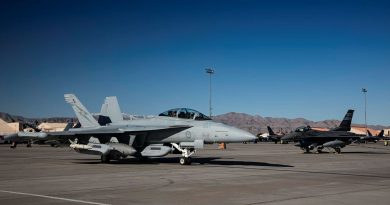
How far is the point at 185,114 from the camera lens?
70.2 feet

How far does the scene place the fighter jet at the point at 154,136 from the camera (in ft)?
65.8

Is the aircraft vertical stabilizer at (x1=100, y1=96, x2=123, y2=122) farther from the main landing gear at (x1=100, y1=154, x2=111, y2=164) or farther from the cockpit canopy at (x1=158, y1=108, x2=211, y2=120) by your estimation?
the cockpit canopy at (x1=158, y1=108, x2=211, y2=120)

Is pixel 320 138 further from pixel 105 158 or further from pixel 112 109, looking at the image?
pixel 105 158

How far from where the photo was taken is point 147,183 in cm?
1233

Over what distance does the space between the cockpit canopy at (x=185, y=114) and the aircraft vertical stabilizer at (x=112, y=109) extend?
4.72m

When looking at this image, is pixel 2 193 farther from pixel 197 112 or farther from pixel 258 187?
pixel 197 112

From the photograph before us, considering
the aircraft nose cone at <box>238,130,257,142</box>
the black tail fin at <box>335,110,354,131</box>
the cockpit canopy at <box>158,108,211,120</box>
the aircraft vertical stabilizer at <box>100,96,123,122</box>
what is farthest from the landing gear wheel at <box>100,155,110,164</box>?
the black tail fin at <box>335,110,354,131</box>

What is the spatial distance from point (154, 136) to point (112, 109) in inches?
214

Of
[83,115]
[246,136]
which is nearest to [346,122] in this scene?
[246,136]

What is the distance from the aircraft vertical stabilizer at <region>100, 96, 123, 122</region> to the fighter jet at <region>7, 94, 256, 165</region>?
218 centimetres

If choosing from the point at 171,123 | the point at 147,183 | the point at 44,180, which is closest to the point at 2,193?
the point at 44,180

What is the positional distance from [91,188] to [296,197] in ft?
17.2

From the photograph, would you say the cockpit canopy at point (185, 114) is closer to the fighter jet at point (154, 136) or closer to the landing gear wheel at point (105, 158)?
the fighter jet at point (154, 136)

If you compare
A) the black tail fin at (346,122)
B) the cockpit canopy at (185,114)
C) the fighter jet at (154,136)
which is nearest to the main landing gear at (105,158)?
the fighter jet at (154,136)
